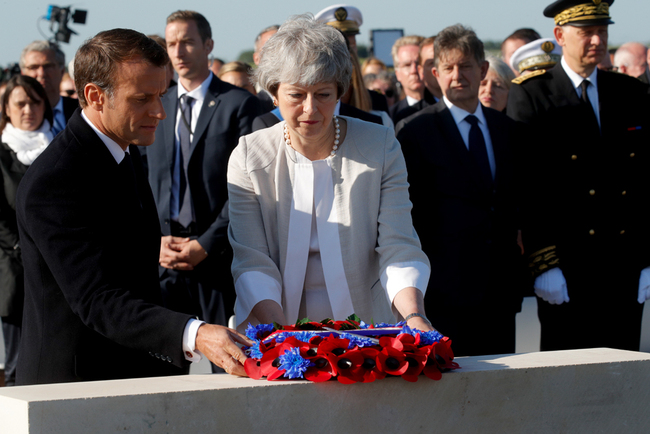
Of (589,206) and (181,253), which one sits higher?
(589,206)

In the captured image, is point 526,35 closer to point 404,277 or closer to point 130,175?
point 404,277

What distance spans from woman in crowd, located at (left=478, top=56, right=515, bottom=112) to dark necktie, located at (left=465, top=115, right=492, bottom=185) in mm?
1751

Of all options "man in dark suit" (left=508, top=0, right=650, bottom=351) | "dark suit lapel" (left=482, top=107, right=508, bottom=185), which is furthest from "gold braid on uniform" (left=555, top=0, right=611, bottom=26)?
"dark suit lapel" (left=482, top=107, right=508, bottom=185)

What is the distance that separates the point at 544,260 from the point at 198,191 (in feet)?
6.53

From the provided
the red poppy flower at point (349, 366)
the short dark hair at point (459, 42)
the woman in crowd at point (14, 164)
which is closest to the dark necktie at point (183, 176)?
the woman in crowd at point (14, 164)

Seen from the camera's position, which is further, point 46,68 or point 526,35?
point 526,35

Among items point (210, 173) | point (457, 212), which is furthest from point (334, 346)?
point (210, 173)

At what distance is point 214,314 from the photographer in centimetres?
443

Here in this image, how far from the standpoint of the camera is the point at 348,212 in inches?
108

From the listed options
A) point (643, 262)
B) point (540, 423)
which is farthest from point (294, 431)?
point (643, 262)

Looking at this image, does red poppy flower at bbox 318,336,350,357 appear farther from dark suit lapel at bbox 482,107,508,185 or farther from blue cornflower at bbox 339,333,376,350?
dark suit lapel at bbox 482,107,508,185

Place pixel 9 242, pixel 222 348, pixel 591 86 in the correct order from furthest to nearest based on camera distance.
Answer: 1. pixel 9 242
2. pixel 591 86
3. pixel 222 348

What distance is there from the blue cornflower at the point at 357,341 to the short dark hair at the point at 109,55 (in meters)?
0.98

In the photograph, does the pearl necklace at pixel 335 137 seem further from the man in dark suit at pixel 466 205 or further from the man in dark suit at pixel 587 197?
the man in dark suit at pixel 587 197
